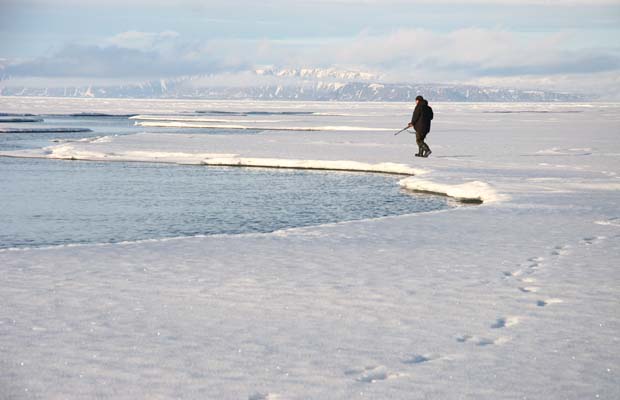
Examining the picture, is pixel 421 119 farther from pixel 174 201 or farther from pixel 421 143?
pixel 174 201

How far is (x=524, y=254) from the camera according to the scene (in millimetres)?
9562

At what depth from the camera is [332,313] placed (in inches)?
268

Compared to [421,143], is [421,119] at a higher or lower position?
higher

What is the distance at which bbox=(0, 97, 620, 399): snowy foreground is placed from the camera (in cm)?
517

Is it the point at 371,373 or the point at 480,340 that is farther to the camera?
the point at 480,340

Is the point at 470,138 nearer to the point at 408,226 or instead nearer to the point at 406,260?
the point at 408,226

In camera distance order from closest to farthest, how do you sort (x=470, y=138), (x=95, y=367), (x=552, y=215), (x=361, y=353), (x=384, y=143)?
(x=95, y=367), (x=361, y=353), (x=552, y=215), (x=384, y=143), (x=470, y=138)

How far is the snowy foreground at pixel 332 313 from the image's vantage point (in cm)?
517

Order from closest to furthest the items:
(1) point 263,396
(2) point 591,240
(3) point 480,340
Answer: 1. (1) point 263,396
2. (3) point 480,340
3. (2) point 591,240

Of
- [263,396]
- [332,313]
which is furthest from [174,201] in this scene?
[263,396]

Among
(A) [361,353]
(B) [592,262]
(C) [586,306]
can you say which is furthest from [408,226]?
(A) [361,353]

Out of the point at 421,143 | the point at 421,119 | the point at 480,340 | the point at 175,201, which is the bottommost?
the point at 175,201

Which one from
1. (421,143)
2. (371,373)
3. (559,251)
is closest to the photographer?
(371,373)

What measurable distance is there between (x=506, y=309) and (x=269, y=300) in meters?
2.02
